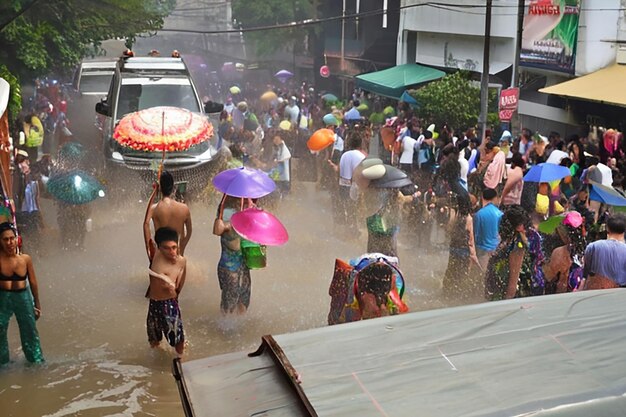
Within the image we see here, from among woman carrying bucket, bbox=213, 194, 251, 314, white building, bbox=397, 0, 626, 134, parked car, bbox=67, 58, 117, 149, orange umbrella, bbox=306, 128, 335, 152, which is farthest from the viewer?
parked car, bbox=67, 58, 117, 149

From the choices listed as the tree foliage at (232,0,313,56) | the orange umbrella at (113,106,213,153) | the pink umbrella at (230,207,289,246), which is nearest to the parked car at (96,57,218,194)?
the orange umbrella at (113,106,213,153)

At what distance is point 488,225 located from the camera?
872cm

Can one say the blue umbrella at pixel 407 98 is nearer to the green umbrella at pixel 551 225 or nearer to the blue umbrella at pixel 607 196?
the blue umbrella at pixel 607 196

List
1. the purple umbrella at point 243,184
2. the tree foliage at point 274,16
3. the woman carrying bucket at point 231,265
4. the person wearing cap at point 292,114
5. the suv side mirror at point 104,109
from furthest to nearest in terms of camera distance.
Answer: the tree foliage at point 274,16 < the person wearing cap at point 292,114 < the suv side mirror at point 104,109 < the woman carrying bucket at point 231,265 < the purple umbrella at point 243,184

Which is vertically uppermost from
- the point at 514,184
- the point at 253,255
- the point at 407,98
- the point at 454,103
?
the point at 253,255

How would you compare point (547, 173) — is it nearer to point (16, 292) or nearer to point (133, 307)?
point (133, 307)

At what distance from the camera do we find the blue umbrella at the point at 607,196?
340 inches

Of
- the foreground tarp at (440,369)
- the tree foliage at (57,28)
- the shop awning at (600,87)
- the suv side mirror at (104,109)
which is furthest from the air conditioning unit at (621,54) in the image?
the foreground tarp at (440,369)

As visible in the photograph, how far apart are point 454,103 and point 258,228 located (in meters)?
13.5

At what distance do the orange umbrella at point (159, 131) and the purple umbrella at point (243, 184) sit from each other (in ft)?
3.96

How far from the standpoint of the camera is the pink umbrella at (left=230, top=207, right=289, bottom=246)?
24.3 ft

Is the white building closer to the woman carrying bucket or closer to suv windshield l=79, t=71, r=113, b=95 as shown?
suv windshield l=79, t=71, r=113, b=95

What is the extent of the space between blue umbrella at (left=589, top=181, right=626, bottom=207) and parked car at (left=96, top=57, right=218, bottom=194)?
260 inches

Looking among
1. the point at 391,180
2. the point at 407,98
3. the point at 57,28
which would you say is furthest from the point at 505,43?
the point at 391,180
